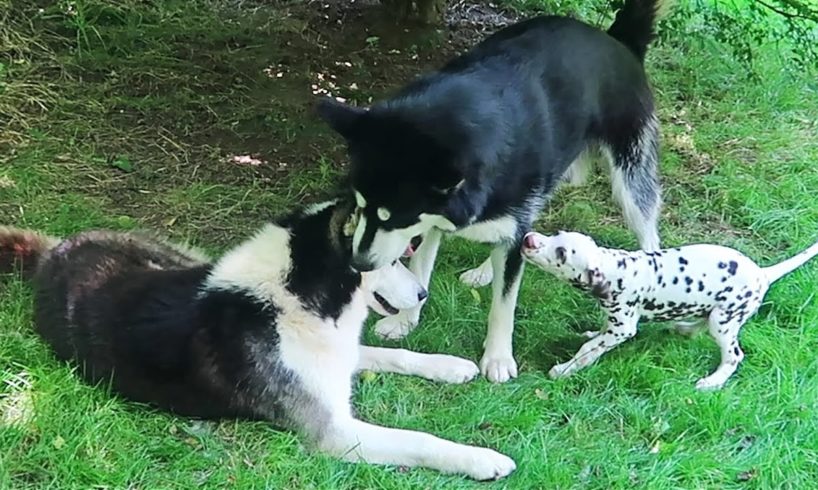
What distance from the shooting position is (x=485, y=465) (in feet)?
10.2

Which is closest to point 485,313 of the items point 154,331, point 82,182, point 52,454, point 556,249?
point 556,249

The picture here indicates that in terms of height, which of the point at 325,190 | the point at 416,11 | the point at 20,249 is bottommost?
the point at 325,190

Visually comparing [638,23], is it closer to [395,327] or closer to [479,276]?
[479,276]

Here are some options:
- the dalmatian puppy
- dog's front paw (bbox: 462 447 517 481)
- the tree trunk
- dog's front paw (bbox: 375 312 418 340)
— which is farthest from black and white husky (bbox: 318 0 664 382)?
the tree trunk

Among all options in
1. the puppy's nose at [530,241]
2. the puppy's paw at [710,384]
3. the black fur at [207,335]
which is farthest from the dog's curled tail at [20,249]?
the puppy's paw at [710,384]

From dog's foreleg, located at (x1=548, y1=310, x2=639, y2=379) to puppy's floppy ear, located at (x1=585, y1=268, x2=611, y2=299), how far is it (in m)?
0.11

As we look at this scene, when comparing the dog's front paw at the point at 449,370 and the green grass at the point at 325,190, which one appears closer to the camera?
the green grass at the point at 325,190

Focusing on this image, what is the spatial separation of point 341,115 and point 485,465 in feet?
4.18

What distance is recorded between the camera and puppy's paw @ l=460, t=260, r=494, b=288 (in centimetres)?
432

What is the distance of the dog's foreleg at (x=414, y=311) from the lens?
3.94m

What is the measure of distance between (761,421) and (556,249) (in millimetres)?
968

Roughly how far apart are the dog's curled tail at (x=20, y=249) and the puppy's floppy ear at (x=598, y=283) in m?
2.16

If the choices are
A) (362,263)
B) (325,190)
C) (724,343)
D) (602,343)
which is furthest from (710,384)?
(325,190)

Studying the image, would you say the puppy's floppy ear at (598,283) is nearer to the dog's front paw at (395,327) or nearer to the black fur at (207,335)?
the dog's front paw at (395,327)
